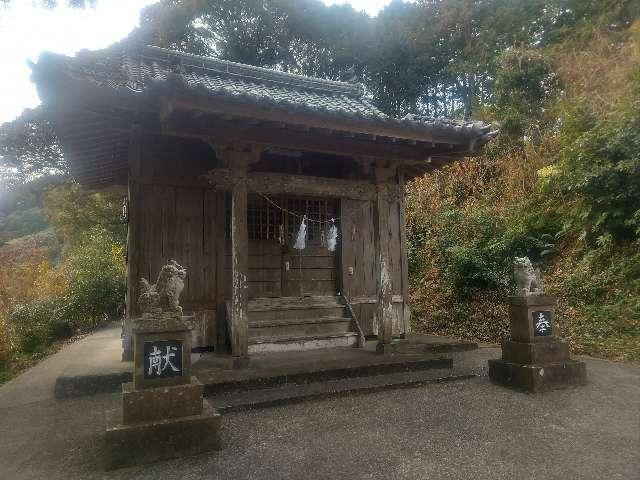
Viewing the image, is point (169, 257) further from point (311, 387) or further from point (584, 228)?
point (584, 228)

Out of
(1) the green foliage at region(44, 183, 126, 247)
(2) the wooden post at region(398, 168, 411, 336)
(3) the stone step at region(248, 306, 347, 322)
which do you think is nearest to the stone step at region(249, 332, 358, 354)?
(3) the stone step at region(248, 306, 347, 322)

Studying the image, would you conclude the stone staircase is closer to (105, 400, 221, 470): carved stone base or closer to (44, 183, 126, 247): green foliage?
(105, 400, 221, 470): carved stone base

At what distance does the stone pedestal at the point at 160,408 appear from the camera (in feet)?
12.3

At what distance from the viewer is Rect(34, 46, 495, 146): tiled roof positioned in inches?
212

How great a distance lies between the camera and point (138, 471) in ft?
11.9

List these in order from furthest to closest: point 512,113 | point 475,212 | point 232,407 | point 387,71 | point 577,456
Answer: point 387,71, point 512,113, point 475,212, point 232,407, point 577,456

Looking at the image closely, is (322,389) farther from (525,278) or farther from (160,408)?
(525,278)

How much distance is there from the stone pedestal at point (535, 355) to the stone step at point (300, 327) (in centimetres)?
288

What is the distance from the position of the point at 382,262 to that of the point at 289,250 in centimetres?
207

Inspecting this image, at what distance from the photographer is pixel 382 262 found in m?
7.11

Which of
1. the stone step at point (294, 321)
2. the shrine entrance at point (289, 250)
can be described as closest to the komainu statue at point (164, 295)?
the stone step at point (294, 321)

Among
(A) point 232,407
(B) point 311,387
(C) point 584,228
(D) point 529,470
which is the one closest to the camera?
(D) point 529,470

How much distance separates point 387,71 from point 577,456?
2544 cm

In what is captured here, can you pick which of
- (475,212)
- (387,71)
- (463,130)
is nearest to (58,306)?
(463,130)
